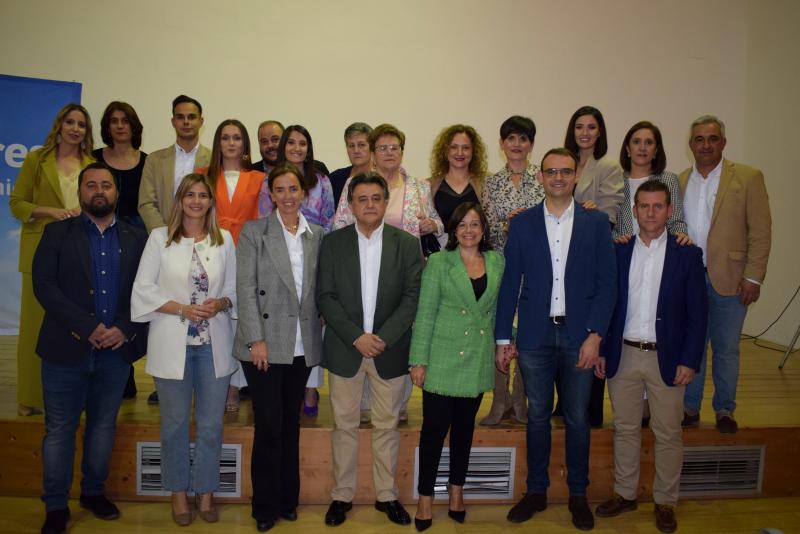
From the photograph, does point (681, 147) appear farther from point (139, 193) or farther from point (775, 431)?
point (139, 193)

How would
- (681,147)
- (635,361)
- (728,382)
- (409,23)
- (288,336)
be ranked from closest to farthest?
(288,336) < (635,361) < (728,382) < (409,23) < (681,147)

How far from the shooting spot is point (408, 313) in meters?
2.84

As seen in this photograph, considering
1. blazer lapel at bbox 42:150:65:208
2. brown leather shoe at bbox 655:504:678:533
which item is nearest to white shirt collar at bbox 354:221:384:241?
blazer lapel at bbox 42:150:65:208

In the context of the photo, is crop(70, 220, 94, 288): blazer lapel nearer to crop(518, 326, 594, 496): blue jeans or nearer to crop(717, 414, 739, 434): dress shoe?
crop(518, 326, 594, 496): blue jeans

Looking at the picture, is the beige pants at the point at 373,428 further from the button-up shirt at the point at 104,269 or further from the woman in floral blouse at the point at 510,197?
the button-up shirt at the point at 104,269

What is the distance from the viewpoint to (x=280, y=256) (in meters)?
2.81

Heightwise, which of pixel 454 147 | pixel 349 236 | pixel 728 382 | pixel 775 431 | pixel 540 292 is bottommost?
pixel 775 431

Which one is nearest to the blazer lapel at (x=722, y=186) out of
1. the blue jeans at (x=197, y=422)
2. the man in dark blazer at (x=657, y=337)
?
the man in dark blazer at (x=657, y=337)

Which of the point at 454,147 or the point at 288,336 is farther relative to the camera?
the point at 454,147

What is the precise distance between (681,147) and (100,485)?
6330mm

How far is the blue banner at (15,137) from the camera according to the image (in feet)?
18.7

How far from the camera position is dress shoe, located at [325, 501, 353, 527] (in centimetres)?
295

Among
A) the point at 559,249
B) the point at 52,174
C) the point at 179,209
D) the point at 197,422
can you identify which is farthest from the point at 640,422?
the point at 52,174

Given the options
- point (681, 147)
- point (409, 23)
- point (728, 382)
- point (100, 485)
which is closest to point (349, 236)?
point (100, 485)
